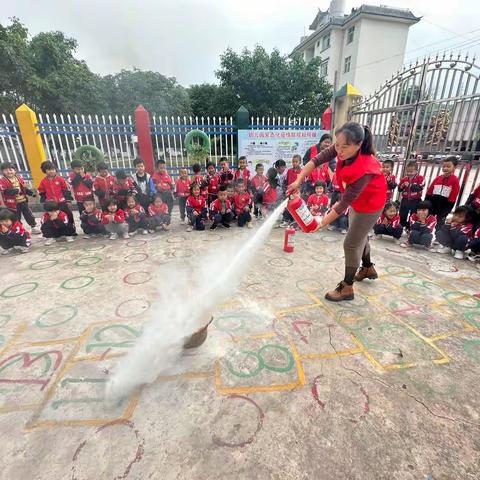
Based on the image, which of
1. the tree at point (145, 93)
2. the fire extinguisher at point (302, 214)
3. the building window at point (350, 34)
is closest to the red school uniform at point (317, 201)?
the fire extinguisher at point (302, 214)

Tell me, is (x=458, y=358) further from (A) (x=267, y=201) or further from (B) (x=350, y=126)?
(A) (x=267, y=201)

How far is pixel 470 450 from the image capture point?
6.28ft

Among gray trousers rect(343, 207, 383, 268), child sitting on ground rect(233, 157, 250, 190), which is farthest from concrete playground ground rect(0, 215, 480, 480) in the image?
child sitting on ground rect(233, 157, 250, 190)

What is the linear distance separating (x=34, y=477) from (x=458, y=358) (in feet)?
11.4

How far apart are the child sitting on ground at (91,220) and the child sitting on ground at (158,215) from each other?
105cm

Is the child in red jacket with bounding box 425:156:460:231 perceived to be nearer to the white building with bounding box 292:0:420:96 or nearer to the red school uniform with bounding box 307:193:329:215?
the red school uniform with bounding box 307:193:329:215

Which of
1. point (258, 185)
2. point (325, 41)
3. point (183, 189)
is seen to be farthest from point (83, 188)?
point (325, 41)

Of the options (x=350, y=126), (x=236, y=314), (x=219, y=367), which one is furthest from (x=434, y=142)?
(x=219, y=367)

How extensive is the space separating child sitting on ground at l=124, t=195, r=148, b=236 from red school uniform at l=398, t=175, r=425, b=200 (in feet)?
18.9

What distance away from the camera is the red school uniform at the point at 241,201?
6.97 meters

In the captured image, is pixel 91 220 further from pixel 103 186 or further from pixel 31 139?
pixel 31 139

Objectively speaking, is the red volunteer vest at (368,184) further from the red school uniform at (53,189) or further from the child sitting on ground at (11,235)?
the red school uniform at (53,189)

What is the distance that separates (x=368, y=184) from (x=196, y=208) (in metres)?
4.39

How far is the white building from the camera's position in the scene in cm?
2698
